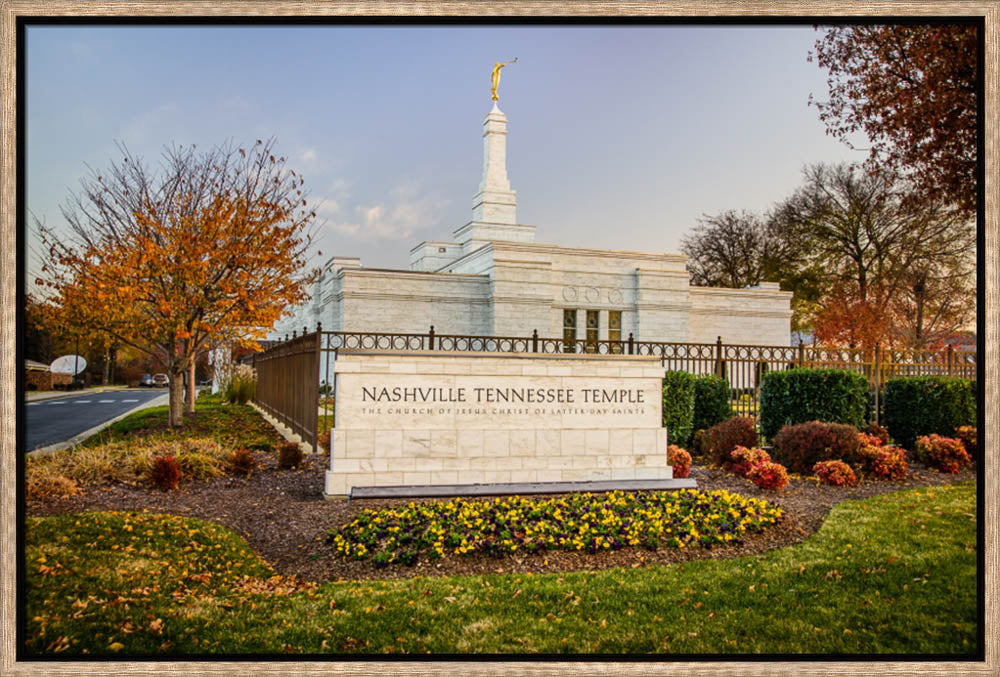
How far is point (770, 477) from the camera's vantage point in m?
9.12

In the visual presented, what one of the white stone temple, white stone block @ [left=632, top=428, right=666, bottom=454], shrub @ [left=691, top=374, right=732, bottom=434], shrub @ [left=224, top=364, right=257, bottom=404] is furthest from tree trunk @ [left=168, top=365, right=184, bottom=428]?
the white stone temple

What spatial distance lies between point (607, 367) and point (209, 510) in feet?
15.7

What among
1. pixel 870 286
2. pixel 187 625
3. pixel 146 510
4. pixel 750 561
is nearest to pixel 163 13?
pixel 187 625

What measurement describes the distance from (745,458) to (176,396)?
10.1 metres

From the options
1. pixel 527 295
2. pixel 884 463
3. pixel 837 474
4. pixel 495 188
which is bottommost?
pixel 837 474

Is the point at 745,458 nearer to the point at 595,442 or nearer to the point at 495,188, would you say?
the point at 595,442

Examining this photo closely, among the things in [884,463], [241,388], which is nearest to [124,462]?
[884,463]

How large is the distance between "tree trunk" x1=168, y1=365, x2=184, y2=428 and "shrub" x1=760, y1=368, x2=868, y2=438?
10706 mm

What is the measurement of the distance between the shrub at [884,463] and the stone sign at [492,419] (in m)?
3.27

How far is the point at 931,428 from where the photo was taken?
12.3 meters

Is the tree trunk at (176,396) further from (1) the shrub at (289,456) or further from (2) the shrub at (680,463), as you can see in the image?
(2) the shrub at (680,463)

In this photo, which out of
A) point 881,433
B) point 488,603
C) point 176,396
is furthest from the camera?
point 176,396

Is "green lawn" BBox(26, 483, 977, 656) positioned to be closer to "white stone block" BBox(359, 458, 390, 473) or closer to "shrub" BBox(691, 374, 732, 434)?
"white stone block" BBox(359, 458, 390, 473)

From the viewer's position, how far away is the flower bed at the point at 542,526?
6.15 meters
